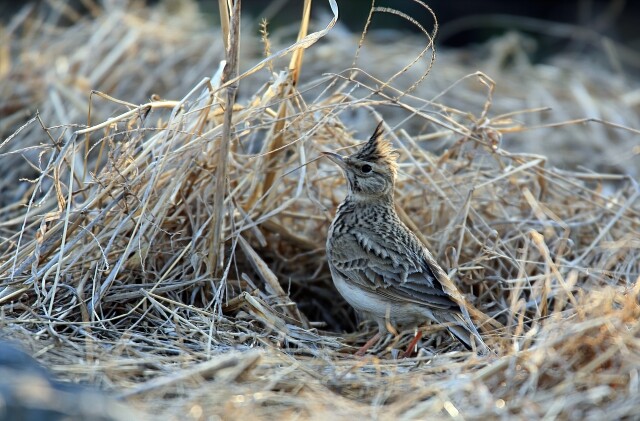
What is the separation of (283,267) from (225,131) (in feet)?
4.41

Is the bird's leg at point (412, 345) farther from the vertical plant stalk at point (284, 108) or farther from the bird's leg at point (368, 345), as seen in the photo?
the vertical plant stalk at point (284, 108)

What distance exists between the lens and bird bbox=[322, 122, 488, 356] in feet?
16.3

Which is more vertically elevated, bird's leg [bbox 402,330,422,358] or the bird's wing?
the bird's wing

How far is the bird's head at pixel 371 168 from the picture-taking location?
5.36 meters

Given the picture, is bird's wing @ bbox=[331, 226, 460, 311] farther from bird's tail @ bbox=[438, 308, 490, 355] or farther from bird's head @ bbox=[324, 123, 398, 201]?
bird's head @ bbox=[324, 123, 398, 201]

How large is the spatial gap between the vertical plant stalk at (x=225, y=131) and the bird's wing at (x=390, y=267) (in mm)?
784

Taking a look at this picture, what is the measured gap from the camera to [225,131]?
4.83 m

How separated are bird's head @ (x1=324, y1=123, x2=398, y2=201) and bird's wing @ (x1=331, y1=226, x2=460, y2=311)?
29 cm

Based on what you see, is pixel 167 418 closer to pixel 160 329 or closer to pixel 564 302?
pixel 160 329

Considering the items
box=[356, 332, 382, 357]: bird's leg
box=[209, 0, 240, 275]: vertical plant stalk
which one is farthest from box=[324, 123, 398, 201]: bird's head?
box=[356, 332, 382, 357]: bird's leg


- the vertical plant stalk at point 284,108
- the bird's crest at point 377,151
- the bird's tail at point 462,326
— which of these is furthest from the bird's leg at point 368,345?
the vertical plant stalk at point 284,108

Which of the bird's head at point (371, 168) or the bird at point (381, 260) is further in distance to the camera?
the bird's head at point (371, 168)

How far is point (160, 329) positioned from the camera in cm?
467

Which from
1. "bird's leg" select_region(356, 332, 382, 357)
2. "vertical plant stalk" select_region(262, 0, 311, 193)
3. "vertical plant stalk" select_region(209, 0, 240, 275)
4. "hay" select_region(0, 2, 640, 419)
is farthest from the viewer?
"vertical plant stalk" select_region(262, 0, 311, 193)
